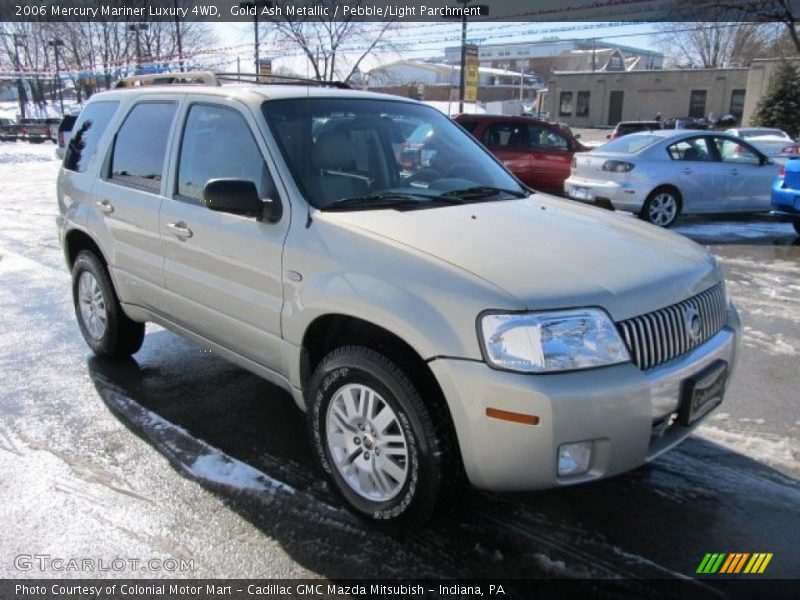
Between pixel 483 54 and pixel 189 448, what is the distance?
129508mm

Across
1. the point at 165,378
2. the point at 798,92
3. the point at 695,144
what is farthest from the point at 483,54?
the point at 165,378

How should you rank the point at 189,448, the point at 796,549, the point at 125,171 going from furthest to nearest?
the point at 125,171 < the point at 189,448 < the point at 796,549

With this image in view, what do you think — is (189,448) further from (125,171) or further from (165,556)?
(125,171)

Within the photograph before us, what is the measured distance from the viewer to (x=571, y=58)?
343ft

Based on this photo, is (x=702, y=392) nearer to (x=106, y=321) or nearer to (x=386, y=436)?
(x=386, y=436)

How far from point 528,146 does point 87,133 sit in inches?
361

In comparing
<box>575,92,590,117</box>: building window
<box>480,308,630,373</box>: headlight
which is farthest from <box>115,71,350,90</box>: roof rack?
<box>575,92,590,117</box>: building window

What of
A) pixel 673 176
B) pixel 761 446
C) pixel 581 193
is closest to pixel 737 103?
pixel 673 176

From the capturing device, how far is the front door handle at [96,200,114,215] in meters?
4.45

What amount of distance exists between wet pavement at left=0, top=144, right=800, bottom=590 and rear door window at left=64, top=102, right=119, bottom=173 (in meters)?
1.48

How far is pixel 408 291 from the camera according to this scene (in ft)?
8.70

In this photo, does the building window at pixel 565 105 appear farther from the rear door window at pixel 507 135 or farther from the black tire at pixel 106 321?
the black tire at pixel 106 321

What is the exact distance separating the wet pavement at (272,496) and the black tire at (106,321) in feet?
0.45

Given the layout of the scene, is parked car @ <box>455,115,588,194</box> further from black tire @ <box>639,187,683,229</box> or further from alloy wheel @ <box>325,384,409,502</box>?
alloy wheel @ <box>325,384,409,502</box>
